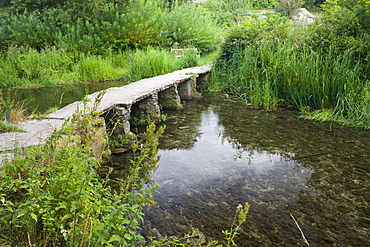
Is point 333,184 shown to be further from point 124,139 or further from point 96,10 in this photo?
point 96,10

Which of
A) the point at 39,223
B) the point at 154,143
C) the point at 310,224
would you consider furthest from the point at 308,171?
the point at 39,223

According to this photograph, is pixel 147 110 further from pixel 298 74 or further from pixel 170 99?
pixel 298 74

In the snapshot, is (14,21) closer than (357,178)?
No

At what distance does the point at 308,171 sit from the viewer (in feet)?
12.0

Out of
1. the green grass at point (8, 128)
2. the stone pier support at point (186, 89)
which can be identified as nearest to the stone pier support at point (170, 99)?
the stone pier support at point (186, 89)

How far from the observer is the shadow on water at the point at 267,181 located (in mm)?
2541

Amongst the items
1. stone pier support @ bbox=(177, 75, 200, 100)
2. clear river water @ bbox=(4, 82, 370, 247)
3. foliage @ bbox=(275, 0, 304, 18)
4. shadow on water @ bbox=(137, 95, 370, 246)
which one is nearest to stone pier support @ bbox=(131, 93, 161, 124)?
clear river water @ bbox=(4, 82, 370, 247)

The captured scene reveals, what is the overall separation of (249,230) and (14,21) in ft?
45.2

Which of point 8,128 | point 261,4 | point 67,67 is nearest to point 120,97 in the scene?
point 8,128

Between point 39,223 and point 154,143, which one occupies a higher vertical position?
point 154,143

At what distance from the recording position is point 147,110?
19.2 feet

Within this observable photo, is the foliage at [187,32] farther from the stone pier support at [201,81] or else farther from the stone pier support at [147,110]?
the stone pier support at [147,110]

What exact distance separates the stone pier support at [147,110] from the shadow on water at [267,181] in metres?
0.58

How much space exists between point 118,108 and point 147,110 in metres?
1.49
